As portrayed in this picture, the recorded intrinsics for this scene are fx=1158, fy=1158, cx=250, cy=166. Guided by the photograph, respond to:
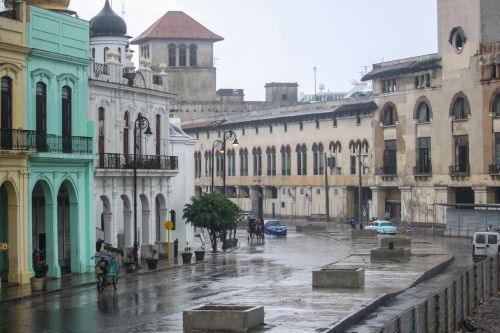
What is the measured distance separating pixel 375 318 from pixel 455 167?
64.7m

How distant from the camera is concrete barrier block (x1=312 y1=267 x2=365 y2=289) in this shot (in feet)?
132

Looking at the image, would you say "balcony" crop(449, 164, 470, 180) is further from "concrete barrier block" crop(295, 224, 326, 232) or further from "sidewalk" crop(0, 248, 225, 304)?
"sidewalk" crop(0, 248, 225, 304)

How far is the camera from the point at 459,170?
9538 cm

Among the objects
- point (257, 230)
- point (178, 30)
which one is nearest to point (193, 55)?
point (178, 30)

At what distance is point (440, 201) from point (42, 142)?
5785cm

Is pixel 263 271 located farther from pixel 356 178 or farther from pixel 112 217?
pixel 356 178

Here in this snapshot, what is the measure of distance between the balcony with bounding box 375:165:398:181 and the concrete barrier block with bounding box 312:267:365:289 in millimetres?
65395

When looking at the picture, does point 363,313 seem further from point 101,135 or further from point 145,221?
point 145,221

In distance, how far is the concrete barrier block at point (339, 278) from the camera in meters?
40.2

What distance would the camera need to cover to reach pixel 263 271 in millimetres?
50500

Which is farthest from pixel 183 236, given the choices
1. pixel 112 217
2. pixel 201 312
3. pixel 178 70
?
pixel 178 70

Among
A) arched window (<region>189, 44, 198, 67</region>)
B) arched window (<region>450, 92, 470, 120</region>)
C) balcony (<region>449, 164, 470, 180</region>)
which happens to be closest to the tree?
balcony (<region>449, 164, 470, 180</region>)

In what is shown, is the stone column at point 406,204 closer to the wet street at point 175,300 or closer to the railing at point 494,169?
the railing at point 494,169

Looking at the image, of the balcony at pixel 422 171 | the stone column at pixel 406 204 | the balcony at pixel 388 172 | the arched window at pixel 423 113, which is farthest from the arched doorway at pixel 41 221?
the balcony at pixel 388 172
